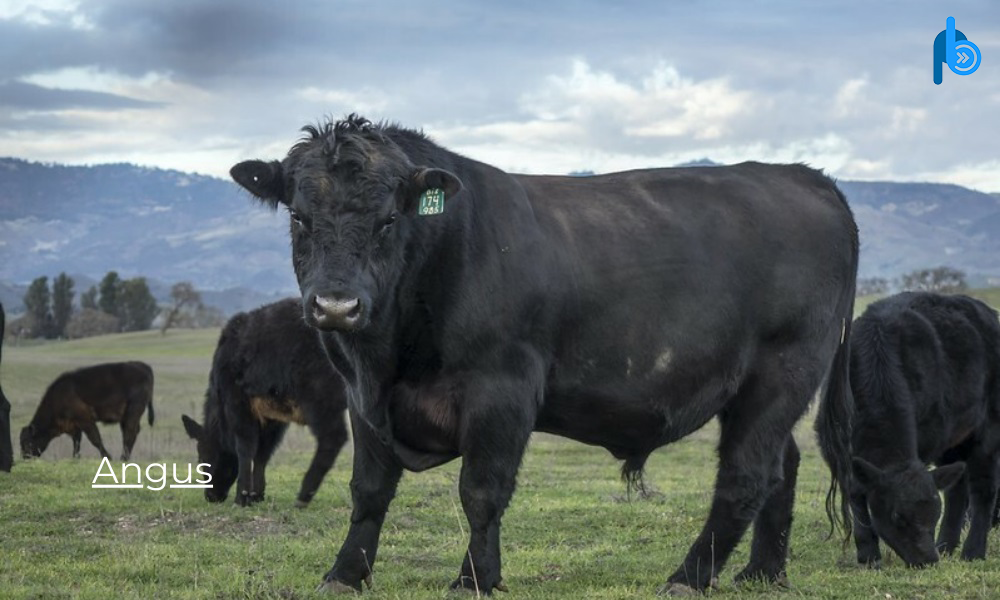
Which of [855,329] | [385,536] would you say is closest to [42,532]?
[385,536]

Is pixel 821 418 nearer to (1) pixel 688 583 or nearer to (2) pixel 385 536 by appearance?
(1) pixel 688 583

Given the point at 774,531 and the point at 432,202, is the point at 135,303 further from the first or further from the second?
the point at 432,202

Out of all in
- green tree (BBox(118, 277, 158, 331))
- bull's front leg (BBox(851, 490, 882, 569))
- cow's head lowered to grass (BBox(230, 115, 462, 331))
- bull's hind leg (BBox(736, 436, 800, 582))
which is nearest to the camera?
cow's head lowered to grass (BBox(230, 115, 462, 331))

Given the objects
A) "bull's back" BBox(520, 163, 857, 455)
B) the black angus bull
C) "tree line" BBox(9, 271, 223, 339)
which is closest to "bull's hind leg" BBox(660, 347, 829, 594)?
the black angus bull

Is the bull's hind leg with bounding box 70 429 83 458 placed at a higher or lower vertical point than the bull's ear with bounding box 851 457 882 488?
lower

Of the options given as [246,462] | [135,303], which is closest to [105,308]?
[135,303]

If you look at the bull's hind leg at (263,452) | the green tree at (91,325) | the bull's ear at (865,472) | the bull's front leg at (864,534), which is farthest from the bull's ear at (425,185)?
the green tree at (91,325)

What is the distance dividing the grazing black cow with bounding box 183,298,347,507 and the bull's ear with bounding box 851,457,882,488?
6608 mm

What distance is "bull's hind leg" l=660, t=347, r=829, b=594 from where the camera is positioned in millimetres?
8602

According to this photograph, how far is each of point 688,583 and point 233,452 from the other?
8.71 metres

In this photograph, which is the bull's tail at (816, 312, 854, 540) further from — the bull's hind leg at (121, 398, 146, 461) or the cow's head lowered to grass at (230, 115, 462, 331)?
the bull's hind leg at (121, 398, 146, 461)

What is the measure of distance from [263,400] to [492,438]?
8.66 metres

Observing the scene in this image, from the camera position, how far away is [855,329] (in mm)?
12219

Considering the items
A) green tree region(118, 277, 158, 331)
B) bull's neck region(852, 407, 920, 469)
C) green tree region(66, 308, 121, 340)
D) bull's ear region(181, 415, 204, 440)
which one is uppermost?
bull's neck region(852, 407, 920, 469)
